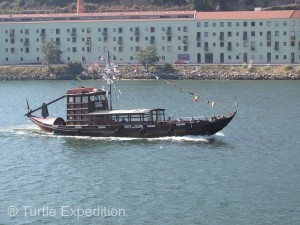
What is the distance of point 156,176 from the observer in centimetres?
5412

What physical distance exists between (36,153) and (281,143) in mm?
23289

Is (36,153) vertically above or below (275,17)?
below

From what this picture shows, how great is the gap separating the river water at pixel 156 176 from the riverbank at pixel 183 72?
5556cm

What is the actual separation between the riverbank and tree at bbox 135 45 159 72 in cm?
205

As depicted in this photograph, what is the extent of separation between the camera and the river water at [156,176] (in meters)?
44.8

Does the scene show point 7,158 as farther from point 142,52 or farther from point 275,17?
point 275,17

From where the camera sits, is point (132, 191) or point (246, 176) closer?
point (132, 191)

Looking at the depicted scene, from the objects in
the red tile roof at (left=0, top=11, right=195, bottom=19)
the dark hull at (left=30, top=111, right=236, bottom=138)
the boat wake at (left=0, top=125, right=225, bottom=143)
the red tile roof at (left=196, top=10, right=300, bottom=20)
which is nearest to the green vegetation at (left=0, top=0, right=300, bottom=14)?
the red tile roof at (left=0, top=11, right=195, bottom=19)

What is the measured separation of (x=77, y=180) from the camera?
53688mm

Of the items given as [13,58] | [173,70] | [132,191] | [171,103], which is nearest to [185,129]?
[132,191]

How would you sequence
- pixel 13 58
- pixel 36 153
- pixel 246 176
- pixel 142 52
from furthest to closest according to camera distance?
pixel 13 58 → pixel 142 52 → pixel 36 153 → pixel 246 176

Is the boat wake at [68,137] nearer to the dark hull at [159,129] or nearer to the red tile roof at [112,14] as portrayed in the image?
the dark hull at [159,129]

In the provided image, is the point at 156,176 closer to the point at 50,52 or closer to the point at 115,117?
the point at 115,117

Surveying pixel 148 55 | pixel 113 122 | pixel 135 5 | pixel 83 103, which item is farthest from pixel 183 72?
pixel 113 122
